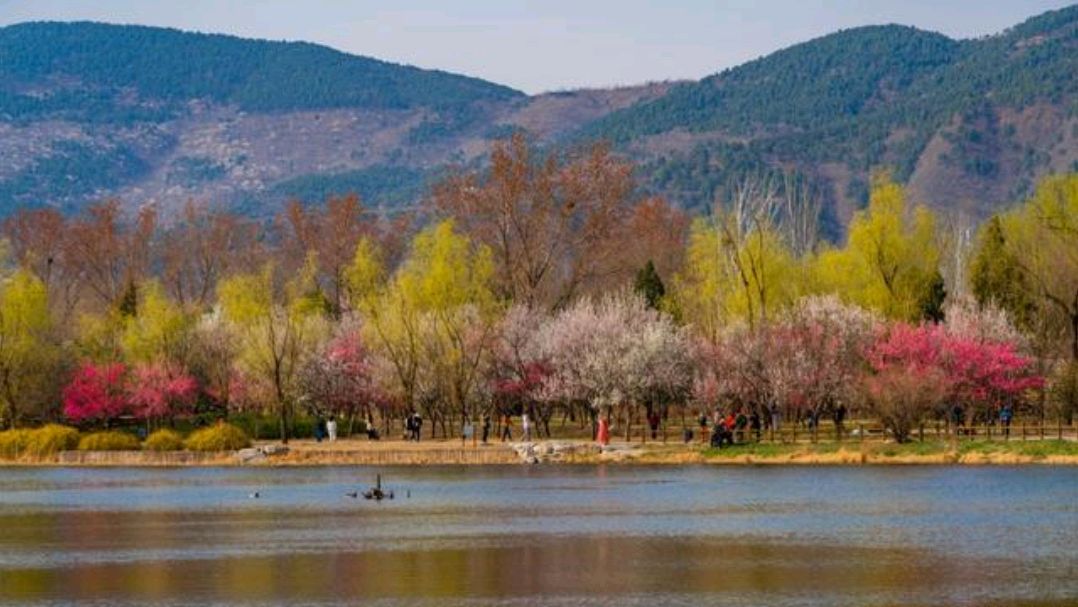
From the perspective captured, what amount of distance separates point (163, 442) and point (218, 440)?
2.51m

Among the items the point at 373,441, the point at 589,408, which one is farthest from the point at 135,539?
the point at 589,408

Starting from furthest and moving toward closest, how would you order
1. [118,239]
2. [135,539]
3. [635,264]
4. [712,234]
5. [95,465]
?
[118,239]
[635,264]
[712,234]
[95,465]
[135,539]

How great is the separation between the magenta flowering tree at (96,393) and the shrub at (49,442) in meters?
7.09

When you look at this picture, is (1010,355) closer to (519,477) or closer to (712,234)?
(519,477)

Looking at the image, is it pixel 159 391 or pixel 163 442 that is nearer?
pixel 163 442

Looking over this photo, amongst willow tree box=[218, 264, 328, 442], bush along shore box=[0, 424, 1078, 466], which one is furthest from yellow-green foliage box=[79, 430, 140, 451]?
willow tree box=[218, 264, 328, 442]

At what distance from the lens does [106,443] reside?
8775cm

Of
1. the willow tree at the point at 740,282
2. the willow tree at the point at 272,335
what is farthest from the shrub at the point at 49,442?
the willow tree at the point at 740,282

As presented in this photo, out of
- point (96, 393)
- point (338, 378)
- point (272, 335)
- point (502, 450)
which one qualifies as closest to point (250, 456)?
point (272, 335)

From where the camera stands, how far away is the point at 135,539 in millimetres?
50312

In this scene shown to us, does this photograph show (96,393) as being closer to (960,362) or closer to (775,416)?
(775,416)

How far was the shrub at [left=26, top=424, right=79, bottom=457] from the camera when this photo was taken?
8756 cm

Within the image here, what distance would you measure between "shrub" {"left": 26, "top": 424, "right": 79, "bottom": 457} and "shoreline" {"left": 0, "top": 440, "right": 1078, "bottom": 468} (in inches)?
14.2

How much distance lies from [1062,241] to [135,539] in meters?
57.6
